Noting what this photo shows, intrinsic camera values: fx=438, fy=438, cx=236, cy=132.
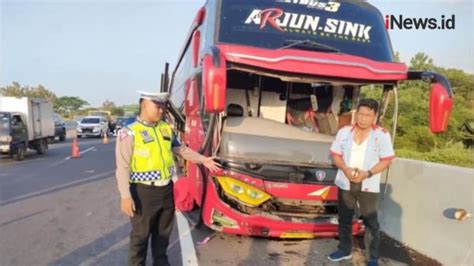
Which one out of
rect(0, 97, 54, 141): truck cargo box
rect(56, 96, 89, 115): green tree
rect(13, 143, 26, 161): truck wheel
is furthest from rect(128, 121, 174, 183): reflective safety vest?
rect(56, 96, 89, 115): green tree

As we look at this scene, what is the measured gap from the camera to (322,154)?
5512 millimetres

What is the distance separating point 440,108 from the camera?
462cm

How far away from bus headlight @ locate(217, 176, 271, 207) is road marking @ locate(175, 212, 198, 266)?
31.6 inches

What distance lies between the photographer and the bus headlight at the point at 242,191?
16.6ft

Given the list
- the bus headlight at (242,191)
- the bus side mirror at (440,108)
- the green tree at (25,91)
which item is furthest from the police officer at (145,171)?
the green tree at (25,91)

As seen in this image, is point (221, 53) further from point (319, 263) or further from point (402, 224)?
point (402, 224)

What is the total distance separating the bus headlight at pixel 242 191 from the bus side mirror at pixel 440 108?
1.99m

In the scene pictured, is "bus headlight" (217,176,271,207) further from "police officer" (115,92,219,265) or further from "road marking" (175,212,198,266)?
"police officer" (115,92,219,265)

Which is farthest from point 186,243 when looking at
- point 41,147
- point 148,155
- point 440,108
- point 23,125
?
point 41,147

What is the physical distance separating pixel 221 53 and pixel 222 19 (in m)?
1.27

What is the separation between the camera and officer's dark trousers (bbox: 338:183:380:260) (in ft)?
14.8

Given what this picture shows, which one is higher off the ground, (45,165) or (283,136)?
(283,136)

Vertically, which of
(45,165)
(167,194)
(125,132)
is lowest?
(45,165)

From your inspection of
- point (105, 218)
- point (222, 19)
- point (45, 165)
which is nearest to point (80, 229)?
point (105, 218)
